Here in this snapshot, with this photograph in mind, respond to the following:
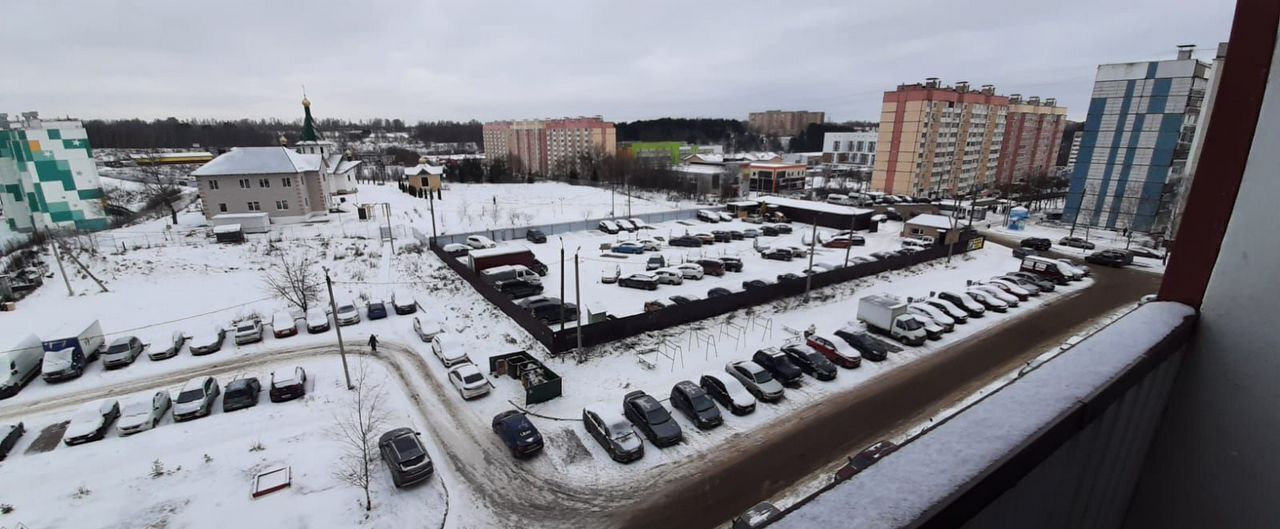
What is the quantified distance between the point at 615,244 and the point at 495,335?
14027 mm

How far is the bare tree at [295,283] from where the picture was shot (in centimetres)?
2067

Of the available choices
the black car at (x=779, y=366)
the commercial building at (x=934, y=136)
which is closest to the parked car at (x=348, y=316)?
the black car at (x=779, y=366)

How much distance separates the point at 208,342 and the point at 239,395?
17.0 feet

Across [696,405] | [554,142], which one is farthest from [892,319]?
[554,142]

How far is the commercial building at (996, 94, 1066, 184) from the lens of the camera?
63531 millimetres

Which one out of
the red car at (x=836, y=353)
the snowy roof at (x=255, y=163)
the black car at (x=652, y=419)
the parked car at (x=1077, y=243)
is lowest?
the black car at (x=652, y=419)

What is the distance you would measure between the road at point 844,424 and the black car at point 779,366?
1.21m

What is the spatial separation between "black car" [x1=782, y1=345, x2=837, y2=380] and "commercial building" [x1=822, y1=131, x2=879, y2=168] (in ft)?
244

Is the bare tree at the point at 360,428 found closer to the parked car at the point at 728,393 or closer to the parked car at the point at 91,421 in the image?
the parked car at the point at 91,421

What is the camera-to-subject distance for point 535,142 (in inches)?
3494

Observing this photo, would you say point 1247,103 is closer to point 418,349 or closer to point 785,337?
point 785,337

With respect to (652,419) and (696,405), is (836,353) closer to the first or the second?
(696,405)

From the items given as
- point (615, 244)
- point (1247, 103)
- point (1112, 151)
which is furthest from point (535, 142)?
point (1247, 103)

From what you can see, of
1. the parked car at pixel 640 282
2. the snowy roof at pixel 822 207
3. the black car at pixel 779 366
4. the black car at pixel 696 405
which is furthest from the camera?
the snowy roof at pixel 822 207
